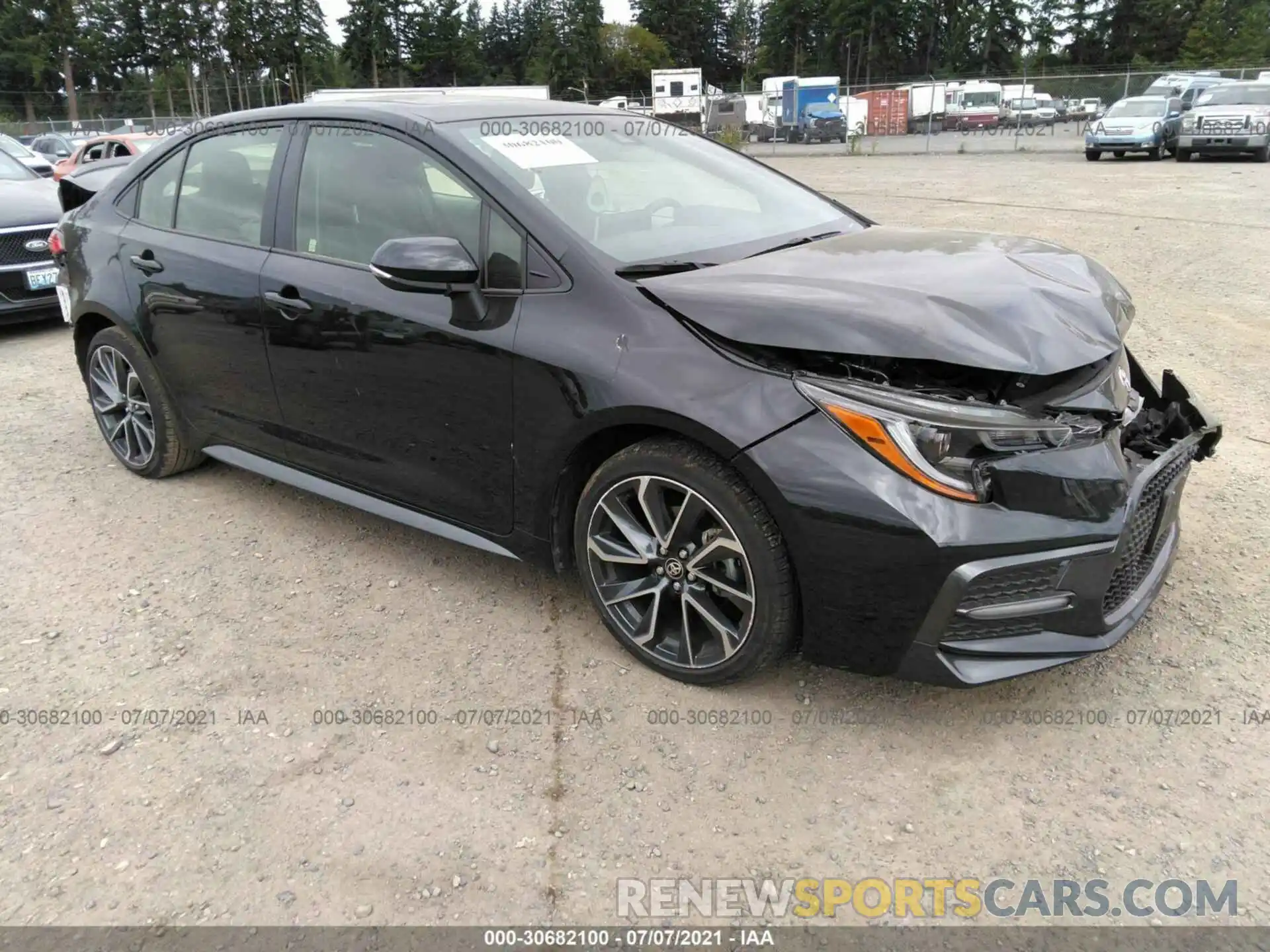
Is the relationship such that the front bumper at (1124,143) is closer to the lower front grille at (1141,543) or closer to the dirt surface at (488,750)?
the dirt surface at (488,750)

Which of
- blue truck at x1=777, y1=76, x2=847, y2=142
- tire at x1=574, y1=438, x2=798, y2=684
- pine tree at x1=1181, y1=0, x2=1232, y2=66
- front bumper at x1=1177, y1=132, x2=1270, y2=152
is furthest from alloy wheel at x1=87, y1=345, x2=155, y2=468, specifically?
pine tree at x1=1181, y1=0, x2=1232, y2=66

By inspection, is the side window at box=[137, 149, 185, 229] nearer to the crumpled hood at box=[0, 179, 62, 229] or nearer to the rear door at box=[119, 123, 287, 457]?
the rear door at box=[119, 123, 287, 457]

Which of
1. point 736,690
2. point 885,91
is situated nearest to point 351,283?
point 736,690

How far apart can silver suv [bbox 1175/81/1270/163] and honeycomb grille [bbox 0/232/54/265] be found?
73.5 feet

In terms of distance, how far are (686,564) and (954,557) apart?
0.76 m

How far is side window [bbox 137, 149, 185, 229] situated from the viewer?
4016 millimetres

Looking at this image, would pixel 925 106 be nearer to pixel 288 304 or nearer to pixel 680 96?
pixel 680 96

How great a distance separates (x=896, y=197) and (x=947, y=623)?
46.3 feet

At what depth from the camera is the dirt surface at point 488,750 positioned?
217cm

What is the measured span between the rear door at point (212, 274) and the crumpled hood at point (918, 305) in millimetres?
1733

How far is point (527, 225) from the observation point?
2840 millimetres

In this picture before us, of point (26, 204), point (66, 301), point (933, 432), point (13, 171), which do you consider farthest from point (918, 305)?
point (13, 171)

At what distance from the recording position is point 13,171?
8.81 m

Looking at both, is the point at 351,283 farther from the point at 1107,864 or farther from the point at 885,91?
the point at 885,91
